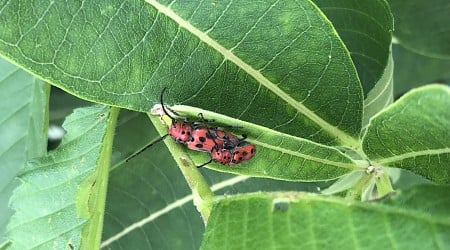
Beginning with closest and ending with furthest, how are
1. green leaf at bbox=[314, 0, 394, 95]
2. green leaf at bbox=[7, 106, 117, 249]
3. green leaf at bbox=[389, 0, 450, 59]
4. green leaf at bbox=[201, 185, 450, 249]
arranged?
green leaf at bbox=[201, 185, 450, 249], green leaf at bbox=[7, 106, 117, 249], green leaf at bbox=[314, 0, 394, 95], green leaf at bbox=[389, 0, 450, 59]

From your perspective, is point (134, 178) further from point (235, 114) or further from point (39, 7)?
point (39, 7)

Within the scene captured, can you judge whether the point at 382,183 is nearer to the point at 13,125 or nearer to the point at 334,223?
the point at 334,223

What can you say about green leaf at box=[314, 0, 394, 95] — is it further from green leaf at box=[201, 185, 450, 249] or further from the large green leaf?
green leaf at box=[201, 185, 450, 249]

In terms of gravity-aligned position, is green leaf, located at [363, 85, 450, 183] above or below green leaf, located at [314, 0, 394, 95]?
below

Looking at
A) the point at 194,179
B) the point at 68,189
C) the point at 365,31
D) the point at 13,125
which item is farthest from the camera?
the point at 13,125

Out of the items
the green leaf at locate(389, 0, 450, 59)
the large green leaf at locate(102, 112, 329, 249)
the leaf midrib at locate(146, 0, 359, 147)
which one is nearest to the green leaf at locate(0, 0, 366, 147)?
the leaf midrib at locate(146, 0, 359, 147)

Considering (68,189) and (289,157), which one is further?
(68,189)

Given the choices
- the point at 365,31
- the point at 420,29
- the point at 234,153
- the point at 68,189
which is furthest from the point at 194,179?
the point at 420,29
